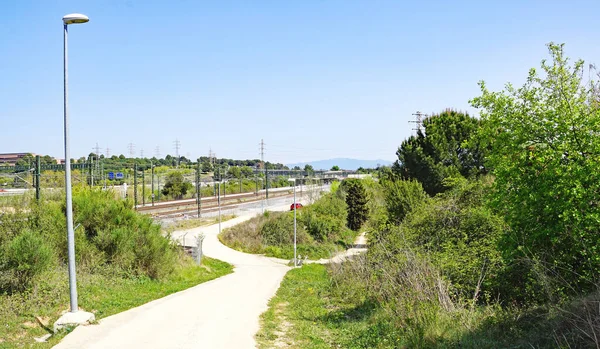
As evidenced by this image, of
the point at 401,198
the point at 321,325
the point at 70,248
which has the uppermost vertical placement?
the point at 70,248

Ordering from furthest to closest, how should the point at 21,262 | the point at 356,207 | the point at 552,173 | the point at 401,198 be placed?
1. the point at 356,207
2. the point at 401,198
3. the point at 21,262
4. the point at 552,173

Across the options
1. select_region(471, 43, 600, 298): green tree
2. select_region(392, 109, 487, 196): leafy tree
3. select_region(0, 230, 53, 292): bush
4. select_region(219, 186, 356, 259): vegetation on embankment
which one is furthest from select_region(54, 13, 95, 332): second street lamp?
select_region(392, 109, 487, 196): leafy tree

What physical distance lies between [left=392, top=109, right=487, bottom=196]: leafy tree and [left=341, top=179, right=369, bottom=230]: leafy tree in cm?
1039

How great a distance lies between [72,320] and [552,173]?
1046cm

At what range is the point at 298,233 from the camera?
4506 cm

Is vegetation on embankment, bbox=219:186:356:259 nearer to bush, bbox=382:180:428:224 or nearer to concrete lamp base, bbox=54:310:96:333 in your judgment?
bush, bbox=382:180:428:224

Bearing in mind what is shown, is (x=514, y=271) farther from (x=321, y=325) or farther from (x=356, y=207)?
(x=356, y=207)

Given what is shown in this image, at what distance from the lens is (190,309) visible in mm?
12586

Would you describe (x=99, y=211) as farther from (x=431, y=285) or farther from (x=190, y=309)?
(x=431, y=285)

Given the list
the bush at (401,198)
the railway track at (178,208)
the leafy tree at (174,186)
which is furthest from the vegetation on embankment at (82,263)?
the leafy tree at (174,186)

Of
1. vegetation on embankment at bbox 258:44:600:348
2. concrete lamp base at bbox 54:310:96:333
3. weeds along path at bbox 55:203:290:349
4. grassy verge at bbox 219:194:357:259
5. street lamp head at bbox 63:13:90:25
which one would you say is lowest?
grassy verge at bbox 219:194:357:259

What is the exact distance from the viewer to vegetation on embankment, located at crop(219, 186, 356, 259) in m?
41.6

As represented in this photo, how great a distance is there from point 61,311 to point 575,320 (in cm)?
1083

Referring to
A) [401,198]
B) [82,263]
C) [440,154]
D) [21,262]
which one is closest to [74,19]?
[21,262]
